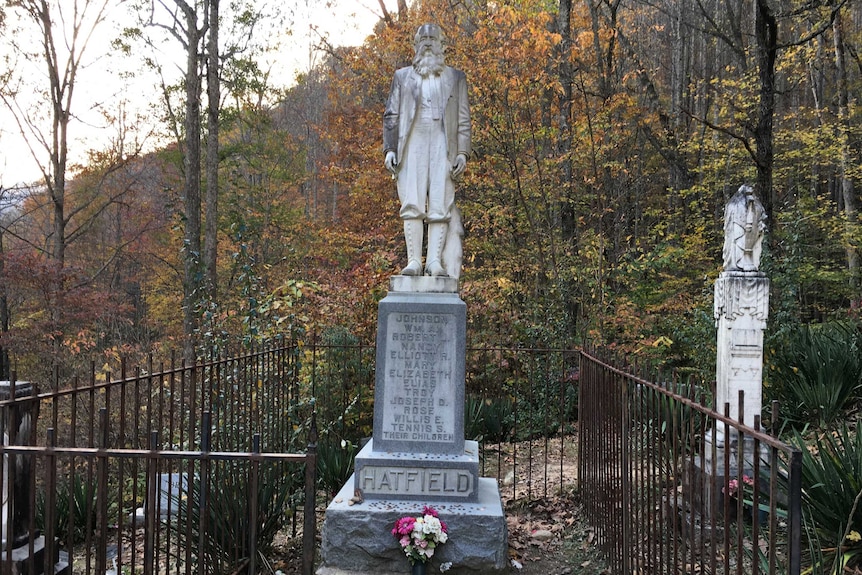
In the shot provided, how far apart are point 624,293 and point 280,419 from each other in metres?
8.00

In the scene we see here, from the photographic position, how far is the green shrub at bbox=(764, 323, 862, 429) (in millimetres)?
7090

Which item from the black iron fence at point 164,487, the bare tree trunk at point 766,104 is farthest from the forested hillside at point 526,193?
the black iron fence at point 164,487

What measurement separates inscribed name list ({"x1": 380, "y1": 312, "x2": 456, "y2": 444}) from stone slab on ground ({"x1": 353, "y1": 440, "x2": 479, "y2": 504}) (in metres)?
0.24

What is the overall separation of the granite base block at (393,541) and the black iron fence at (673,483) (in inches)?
33.7

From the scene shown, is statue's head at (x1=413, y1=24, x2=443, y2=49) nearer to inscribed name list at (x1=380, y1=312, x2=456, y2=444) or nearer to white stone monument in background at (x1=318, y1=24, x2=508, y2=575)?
white stone monument in background at (x1=318, y1=24, x2=508, y2=575)

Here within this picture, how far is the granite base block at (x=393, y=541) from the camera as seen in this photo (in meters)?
4.27

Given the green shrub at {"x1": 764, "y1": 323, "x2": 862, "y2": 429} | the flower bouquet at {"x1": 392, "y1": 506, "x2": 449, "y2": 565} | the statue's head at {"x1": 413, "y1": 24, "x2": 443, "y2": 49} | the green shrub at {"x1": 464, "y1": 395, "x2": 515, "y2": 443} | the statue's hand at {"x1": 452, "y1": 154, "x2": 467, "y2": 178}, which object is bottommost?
the green shrub at {"x1": 464, "y1": 395, "x2": 515, "y2": 443}

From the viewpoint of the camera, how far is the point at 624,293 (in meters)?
12.2

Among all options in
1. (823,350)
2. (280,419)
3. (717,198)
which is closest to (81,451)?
(280,419)

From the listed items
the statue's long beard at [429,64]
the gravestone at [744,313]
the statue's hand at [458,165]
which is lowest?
the gravestone at [744,313]

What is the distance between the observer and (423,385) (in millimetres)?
4863

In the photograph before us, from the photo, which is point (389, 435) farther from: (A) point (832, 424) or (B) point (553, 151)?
(B) point (553, 151)

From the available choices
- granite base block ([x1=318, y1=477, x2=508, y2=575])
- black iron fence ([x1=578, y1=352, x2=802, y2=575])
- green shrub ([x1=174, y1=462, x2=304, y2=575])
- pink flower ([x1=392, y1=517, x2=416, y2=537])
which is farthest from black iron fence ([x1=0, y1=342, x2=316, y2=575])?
black iron fence ([x1=578, y1=352, x2=802, y2=575])

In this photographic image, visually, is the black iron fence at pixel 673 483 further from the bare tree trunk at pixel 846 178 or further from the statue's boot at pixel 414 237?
the bare tree trunk at pixel 846 178
